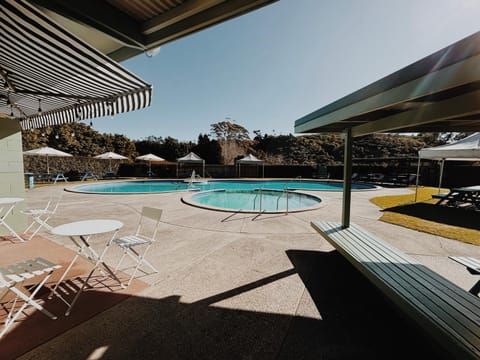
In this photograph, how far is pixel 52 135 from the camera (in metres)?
23.0

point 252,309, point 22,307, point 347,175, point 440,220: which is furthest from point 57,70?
point 440,220

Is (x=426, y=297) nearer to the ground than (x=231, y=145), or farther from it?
nearer to the ground

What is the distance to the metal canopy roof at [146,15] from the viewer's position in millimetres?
1895

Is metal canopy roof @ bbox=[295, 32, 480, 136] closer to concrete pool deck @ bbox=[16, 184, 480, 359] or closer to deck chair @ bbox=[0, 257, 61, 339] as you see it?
concrete pool deck @ bbox=[16, 184, 480, 359]

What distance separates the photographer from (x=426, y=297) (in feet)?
6.46

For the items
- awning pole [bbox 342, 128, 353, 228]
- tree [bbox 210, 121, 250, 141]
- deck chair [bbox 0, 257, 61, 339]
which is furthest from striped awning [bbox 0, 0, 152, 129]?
tree [bbox 210, 121, 250, 141]

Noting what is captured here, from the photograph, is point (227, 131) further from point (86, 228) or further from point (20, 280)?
point (20, 280)

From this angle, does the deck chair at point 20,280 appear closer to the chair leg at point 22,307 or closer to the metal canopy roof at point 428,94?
the chair leg at point 22,307

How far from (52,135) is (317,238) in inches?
1149

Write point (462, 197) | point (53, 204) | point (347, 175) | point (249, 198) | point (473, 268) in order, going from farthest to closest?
1. point (249, 198)
2. point (462, 197)
3. point (53, 204)
4. point (347, 175)
5. point (473, 268)

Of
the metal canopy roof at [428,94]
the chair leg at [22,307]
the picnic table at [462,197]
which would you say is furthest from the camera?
the picnic table at [462,197]

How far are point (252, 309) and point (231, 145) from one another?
2936 cm

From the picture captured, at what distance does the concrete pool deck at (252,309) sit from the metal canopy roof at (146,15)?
9.68 feet

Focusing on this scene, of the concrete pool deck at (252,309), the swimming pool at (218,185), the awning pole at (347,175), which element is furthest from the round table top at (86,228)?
the swimming pool at (218,185)
